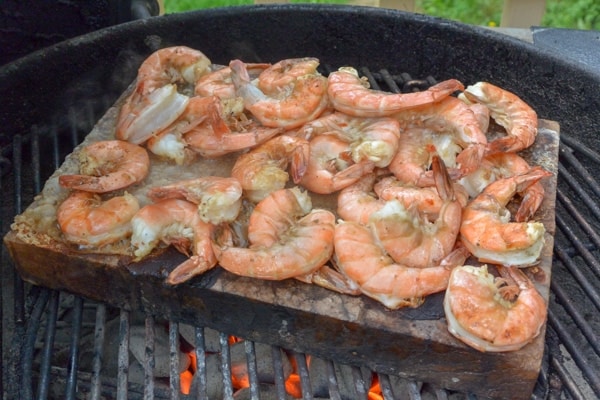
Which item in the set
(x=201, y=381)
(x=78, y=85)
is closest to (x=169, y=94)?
(x=78, y=85)

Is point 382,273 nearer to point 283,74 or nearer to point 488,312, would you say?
point 488,312

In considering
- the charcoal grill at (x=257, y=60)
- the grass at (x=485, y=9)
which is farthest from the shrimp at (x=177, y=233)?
the grass at (x=485, y=9)

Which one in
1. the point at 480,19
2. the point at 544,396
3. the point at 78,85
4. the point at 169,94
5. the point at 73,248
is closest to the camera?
the point at 544,396

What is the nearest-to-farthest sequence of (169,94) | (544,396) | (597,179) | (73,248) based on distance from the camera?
(544,396) < (73,248) < (169,94) < (597,179)

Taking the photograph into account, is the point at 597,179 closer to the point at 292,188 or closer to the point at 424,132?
the point at 424,132

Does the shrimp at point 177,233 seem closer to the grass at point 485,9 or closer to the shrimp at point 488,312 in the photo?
the shrimp at point 488,312

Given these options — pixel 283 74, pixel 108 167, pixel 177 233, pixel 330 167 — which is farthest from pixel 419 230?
pixel 108 167
